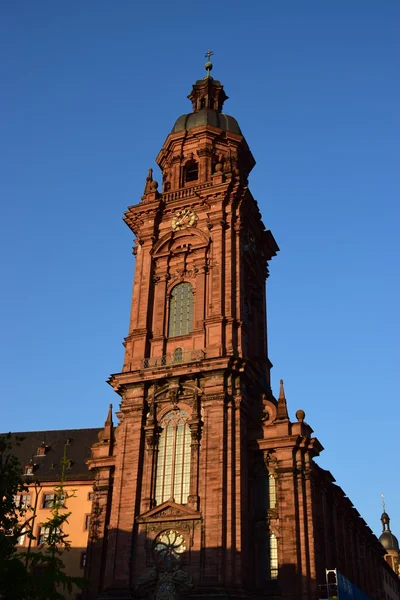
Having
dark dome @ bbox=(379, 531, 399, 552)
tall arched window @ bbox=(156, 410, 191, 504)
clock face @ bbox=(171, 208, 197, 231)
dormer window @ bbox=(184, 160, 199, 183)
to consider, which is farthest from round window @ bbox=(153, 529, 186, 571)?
dark dome @ bbox=(379, 531, 399, 552)

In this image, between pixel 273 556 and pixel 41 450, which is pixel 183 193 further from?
pixel 273 556

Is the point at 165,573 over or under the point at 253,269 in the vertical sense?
under

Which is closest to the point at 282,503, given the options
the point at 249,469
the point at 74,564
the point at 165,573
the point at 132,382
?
the point at 249,469

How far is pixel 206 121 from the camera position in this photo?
5966 centimetres

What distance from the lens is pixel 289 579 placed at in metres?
40.6

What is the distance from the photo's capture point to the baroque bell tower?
40781mm

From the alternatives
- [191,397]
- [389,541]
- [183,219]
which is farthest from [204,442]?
[389,541]

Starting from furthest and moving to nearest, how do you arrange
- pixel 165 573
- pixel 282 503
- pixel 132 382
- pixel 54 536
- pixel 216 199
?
pixel 216 199
pixel 132 382
pixel 282 503
pixel 165 573
pixel 54 536

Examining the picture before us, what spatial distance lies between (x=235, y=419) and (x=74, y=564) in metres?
19.1

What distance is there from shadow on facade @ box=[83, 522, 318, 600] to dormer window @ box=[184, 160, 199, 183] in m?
28.4

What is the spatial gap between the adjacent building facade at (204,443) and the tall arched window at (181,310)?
8cm

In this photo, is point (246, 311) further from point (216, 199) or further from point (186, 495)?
point (186, 495)

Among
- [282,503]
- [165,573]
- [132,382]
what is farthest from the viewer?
[132,382]

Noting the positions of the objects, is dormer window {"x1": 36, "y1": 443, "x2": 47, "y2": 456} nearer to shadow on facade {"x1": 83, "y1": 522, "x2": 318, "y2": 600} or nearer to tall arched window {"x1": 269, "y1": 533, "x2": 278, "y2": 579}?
shadow on facade {"x1": 83, "y1": 522, "x2": 318, "y2": 600}
